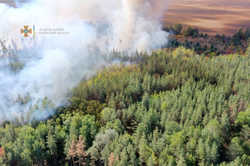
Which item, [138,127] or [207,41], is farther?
[207,41]

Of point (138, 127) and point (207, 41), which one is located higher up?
point (207, 41)

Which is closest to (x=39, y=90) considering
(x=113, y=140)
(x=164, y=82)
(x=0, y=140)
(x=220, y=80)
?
(x=0, y=140)

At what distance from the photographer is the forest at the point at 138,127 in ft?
98.2

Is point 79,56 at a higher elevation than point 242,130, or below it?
higher

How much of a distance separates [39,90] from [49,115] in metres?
6.30

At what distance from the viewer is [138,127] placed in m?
34.4

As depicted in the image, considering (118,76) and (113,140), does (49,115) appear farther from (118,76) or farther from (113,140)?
(118,76)

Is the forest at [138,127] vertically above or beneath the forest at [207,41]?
beneath

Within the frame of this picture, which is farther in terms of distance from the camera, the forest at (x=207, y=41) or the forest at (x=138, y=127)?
the forest at (x=207, y=41)

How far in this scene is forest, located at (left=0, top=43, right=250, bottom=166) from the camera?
98.2 feet

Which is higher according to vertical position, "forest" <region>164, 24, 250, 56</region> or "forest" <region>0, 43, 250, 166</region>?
"forest" <region>164, 24, 250, 56</region>

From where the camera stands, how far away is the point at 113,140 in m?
31.6

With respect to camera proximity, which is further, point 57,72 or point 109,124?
point 57,72

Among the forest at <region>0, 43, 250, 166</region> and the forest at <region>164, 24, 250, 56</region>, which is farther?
the forest at <region>164, 24, 250, 56</region>
